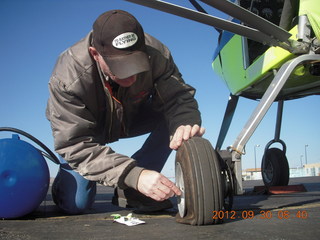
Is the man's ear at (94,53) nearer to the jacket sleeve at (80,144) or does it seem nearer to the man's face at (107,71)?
the man's face at (107,71)

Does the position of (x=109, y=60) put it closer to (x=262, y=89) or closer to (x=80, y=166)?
(x=80, y=166)

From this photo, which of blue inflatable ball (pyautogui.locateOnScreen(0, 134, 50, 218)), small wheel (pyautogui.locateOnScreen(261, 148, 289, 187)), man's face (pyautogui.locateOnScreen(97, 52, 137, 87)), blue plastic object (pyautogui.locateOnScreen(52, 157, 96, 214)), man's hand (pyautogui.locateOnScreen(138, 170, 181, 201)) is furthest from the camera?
small wheel (pyautogui.locateOnScreen(261, 148, 289, 187))

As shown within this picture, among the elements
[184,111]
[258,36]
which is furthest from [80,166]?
[258,36]

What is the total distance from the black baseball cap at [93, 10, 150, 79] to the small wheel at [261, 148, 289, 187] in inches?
106

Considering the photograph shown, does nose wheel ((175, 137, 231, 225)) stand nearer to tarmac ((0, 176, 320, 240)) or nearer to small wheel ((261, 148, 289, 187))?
tarmac ((0, 176, 320, 240))

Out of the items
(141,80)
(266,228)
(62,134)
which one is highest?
(141,80)

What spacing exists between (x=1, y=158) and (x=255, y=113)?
1.69 m

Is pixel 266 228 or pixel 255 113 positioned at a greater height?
pixel 255 113

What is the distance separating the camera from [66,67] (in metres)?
1.94

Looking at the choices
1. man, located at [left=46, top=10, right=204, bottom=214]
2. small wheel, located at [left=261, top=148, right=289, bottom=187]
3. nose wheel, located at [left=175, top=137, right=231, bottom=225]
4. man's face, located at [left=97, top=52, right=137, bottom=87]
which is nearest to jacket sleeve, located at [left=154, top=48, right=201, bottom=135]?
man, located at [left=46, top=10, right=204, bottom=214]

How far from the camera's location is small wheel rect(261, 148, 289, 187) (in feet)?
12.3

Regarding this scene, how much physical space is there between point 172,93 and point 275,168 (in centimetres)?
222

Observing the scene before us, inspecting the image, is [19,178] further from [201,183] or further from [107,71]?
[201,183]

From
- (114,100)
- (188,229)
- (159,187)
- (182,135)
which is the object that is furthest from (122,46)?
(188,229)
